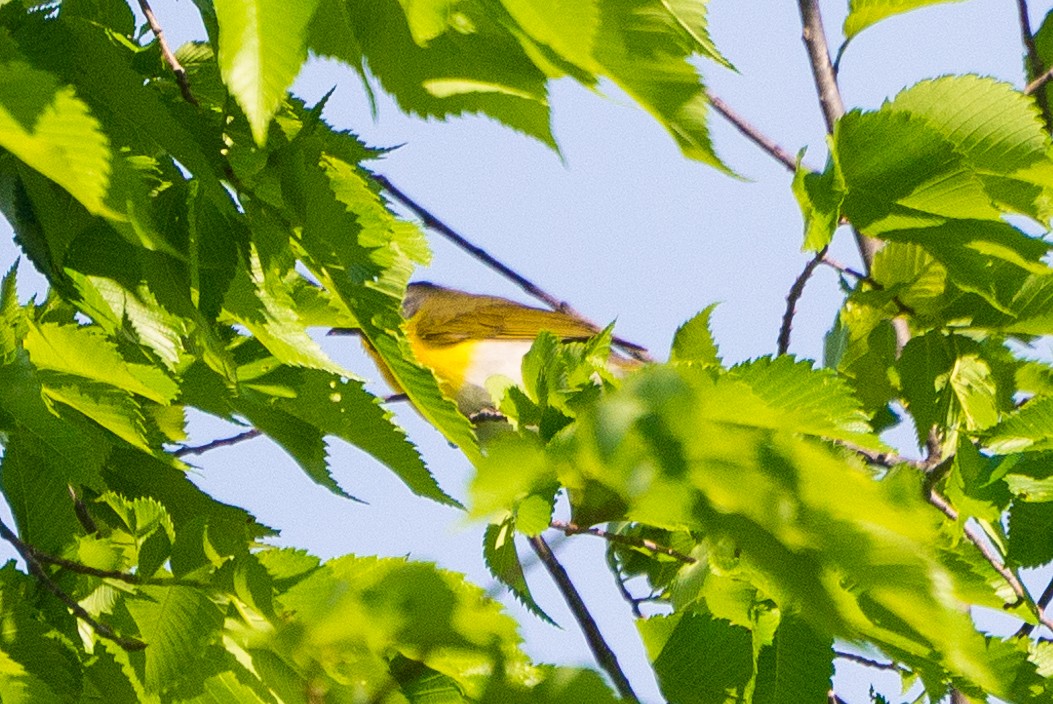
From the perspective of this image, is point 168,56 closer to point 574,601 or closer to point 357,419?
point 357,419

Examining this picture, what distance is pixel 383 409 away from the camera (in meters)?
1.26

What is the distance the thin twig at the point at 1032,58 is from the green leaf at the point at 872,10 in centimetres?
84

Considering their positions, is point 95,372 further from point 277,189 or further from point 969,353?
point 969,353

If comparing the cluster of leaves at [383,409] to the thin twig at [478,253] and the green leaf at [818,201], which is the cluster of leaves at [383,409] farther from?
the thin twig at [478,253]

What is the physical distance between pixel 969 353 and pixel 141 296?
1.44 metres

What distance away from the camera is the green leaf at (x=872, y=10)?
175 cm

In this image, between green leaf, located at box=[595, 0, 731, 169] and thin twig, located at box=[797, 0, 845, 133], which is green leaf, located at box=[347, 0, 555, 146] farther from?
thin twig, located at box=[797, 0, 845, 133]

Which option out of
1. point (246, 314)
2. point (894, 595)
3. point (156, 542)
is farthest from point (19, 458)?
point (894, 595)

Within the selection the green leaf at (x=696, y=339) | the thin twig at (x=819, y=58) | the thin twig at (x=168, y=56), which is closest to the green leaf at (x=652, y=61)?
the thin twig at (x=168, y=56)

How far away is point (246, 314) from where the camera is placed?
4.03 ft

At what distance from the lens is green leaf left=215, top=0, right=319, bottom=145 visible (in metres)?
0.84

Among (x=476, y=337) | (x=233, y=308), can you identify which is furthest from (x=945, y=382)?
(x=476, y=337)

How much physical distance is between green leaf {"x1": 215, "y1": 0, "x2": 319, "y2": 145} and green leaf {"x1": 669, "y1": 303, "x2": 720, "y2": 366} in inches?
40.6

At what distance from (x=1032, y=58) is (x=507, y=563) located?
1.78 m
